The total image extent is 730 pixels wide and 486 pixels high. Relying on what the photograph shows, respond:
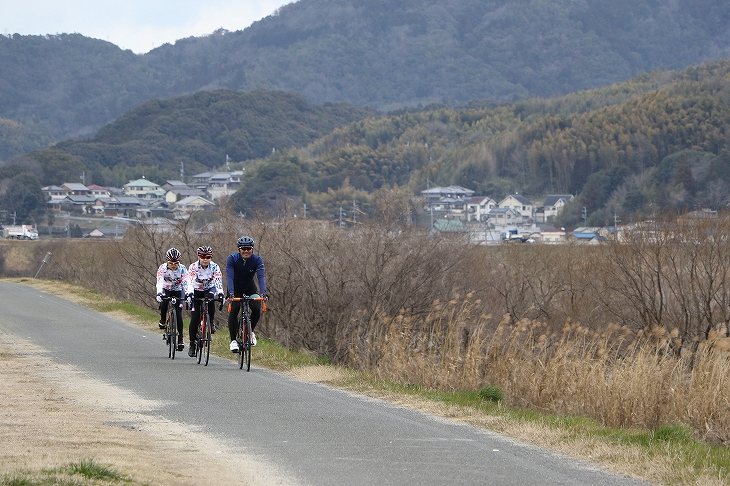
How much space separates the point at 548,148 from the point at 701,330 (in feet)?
360

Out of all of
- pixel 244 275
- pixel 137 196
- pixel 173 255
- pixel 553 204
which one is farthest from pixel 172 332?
pixel 137 196

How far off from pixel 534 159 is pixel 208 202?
44757 mm

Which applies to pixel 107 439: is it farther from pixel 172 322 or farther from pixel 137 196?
pixel 137 196

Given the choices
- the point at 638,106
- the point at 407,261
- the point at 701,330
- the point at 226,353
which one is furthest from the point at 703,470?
the point at 638,106

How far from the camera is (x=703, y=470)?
25.9 feet

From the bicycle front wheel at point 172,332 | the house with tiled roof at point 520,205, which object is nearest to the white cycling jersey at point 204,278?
the bicycle front wheel at point 172,332

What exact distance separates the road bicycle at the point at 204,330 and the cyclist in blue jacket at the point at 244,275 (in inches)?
31.6

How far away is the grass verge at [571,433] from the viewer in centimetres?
805

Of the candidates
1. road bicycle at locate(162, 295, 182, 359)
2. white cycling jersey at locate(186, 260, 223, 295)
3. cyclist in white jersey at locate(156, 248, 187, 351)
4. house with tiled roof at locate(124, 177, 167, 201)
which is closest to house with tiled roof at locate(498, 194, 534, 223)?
house with tiled roof at locate(124, 177, 167, 201)

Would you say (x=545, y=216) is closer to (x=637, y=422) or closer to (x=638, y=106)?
(x=638, y=106)

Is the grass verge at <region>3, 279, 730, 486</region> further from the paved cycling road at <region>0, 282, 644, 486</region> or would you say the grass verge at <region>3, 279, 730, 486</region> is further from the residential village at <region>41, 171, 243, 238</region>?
the residential village at <region>41, 171, 243, 238</region>

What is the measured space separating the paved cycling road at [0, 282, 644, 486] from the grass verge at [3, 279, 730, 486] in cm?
26

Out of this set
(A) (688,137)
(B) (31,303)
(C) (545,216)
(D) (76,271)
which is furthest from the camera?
(C) (545,216)

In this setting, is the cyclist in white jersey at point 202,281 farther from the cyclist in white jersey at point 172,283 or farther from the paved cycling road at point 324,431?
the paved cycling road at point 324,431
